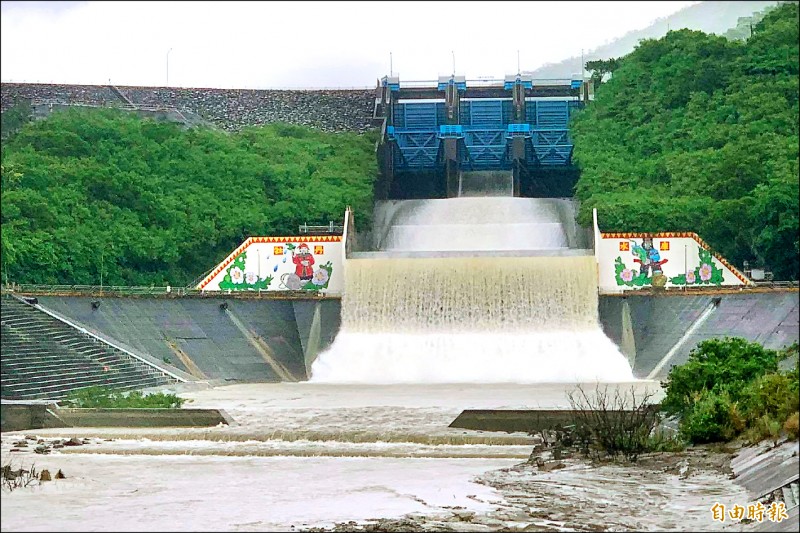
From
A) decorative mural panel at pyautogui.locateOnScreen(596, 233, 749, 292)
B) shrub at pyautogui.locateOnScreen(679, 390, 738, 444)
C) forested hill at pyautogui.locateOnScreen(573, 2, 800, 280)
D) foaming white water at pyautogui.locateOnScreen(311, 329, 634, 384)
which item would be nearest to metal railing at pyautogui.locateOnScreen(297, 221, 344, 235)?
foaming white water at pyautogui.locateOnScreen(311, 329, 634, 384)

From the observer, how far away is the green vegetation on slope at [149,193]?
46.3 meters

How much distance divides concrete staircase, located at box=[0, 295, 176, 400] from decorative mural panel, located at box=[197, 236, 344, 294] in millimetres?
8840

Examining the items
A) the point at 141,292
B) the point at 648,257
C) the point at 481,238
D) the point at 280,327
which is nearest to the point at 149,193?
the point at 141,292

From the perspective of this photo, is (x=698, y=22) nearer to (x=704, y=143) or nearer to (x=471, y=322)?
(x=704, y=143)

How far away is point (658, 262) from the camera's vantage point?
1834 inches

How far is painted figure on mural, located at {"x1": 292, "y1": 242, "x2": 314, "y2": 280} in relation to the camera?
158 feet

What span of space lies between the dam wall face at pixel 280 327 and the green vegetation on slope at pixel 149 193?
427 centimetres

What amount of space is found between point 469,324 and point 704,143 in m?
13.9

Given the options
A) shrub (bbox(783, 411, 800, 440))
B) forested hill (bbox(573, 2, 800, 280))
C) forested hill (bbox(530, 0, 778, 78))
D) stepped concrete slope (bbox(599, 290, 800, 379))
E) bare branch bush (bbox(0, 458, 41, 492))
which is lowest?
bare branch bush (bbox(0, 458, 41, 492))

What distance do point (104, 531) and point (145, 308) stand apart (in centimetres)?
2726

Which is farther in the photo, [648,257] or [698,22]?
[698,22]

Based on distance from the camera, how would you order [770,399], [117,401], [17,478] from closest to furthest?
[770,399] < [17,478] < [117,401]

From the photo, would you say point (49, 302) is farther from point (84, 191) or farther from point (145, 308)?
point (84, 191)

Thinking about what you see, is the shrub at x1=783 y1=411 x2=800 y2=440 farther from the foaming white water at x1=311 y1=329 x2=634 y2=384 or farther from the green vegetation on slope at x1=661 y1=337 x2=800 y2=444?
the foaming white water at x1=311 y1=329 x2=634 y2=384
